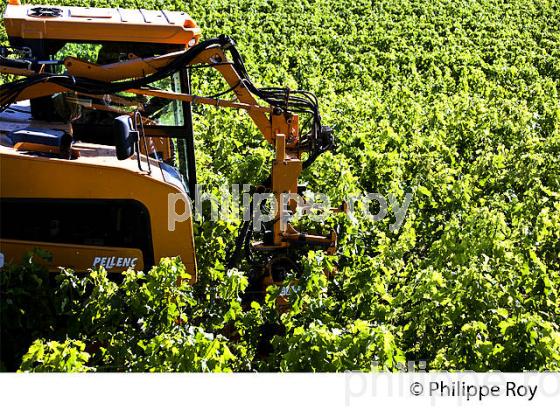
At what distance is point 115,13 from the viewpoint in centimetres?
827

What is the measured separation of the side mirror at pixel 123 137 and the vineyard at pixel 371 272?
0.92 m

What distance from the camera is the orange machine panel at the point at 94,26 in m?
7.69

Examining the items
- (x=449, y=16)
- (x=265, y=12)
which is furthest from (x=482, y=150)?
(x=449, y=16)

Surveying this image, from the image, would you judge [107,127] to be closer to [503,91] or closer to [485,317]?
[485,317]

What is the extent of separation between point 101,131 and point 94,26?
937 millimetres

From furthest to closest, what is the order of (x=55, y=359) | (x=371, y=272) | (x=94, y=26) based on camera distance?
(x=371, y=272), (x=94, y=26), (x=55, y=359)

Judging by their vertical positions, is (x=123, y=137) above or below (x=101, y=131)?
above

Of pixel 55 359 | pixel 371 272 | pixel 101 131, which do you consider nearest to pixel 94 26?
pixel 101 131

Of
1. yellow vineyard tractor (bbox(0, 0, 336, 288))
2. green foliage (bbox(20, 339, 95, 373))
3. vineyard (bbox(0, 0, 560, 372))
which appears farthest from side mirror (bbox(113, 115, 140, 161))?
green foliage (bbox(20, 339, 95, 373))

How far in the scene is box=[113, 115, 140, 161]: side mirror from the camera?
7051 millimetres

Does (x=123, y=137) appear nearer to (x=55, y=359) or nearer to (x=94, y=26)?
(x=94, y=26)

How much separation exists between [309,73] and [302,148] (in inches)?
355

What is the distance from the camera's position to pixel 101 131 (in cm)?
823

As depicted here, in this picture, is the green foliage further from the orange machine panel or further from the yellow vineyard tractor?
the orange machine panel
